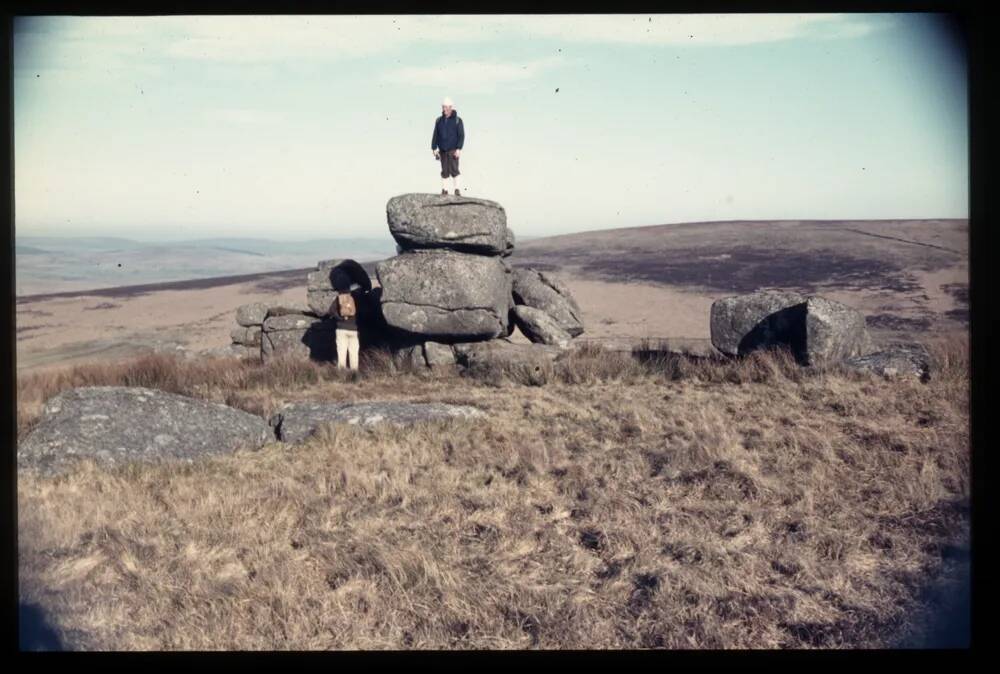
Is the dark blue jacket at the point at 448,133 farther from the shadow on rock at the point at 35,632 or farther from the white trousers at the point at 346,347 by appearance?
the shadow on rock at the point at 35,632

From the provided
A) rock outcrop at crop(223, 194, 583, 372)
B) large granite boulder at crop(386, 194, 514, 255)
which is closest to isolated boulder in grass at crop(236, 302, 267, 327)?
rock outcrop at crop(223, 194, 583, 372)

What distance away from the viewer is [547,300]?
750 inches

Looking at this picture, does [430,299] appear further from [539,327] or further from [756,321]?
[756,321]

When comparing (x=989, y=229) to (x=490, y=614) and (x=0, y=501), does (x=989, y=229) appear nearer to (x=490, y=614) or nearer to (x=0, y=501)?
(x=490, y=614)

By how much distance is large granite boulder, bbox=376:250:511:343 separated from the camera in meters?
16.5

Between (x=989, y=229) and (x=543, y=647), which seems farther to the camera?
(x=543, y=647)

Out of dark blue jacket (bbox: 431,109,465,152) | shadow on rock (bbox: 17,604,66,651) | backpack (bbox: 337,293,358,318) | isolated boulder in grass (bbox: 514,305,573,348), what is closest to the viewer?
shadow on rock (bbox: 17,604,66,651)

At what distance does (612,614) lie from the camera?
6.17 metres

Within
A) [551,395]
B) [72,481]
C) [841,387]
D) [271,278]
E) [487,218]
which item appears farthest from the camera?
[271,278]

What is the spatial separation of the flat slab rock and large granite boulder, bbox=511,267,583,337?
25.0 ft

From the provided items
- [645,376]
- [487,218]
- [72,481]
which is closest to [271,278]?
[487,218]

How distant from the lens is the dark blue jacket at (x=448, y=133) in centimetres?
1605

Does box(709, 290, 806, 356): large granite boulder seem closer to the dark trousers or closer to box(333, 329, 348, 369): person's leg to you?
the dark trousers
